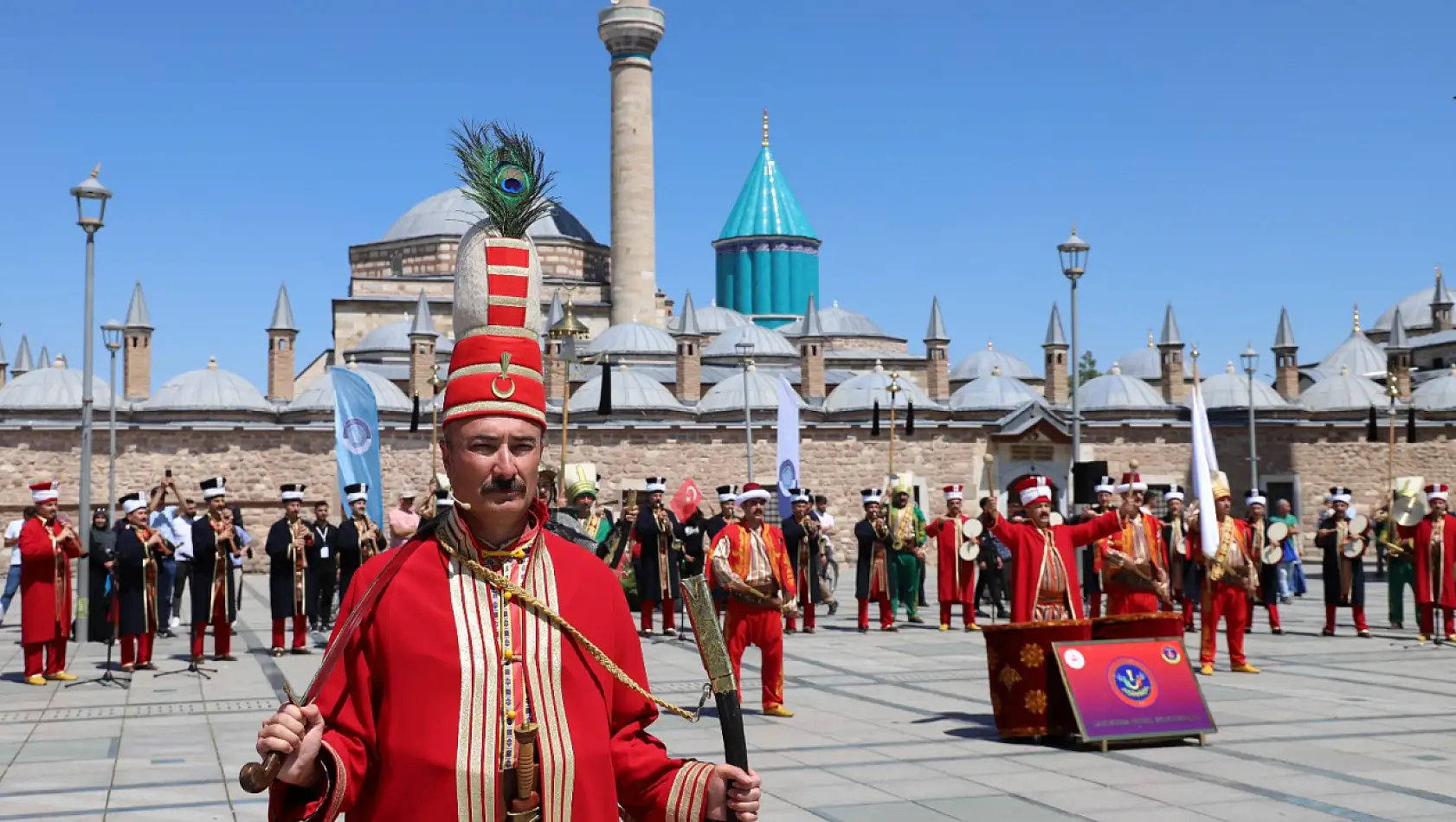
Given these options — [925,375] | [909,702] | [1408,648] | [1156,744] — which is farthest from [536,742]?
[925,375]

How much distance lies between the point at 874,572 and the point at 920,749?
9.41 meters

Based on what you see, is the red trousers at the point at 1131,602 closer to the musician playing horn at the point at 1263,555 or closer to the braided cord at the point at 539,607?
the musician playing horn at the point at 1263,555

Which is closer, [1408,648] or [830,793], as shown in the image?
[830,793]

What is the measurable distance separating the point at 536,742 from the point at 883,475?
34257 millimetres

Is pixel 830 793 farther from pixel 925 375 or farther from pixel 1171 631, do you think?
pixel 925 375

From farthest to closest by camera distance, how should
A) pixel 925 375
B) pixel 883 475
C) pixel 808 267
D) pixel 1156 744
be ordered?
pixel 808 267, pixel 925 375, pixel 883 475, pixel 1156 744

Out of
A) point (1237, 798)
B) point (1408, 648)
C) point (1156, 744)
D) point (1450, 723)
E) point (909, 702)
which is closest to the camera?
point (1237, 798)

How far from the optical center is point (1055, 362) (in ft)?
152

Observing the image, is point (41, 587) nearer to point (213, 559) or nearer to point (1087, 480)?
point (213, 559)

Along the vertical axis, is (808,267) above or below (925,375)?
above

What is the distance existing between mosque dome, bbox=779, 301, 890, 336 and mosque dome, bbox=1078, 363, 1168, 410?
16.2 m

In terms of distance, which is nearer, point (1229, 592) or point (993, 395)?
point (1229, 592)

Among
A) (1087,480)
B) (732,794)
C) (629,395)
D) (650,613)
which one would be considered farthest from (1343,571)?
(629,395)

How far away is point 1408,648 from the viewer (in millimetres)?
15961
